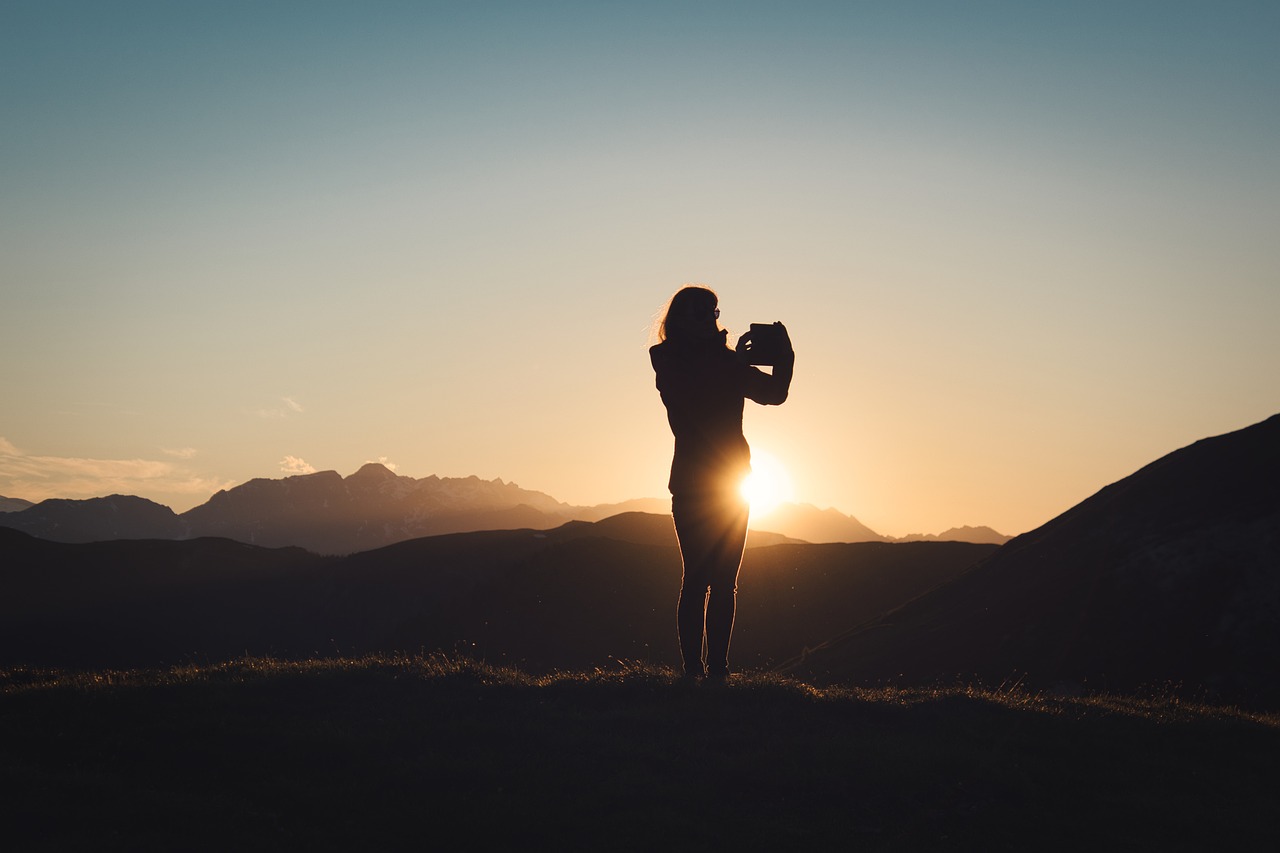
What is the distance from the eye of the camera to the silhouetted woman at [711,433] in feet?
33.1

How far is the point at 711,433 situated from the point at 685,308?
1391 mm

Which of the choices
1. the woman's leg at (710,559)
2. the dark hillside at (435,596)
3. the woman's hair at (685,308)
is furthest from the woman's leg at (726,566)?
the dark hillside at (435,596)

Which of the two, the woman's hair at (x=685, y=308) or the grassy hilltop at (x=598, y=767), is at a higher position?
the woman's hair at (x=685, y=308)

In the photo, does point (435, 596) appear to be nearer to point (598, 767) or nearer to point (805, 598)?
point (805, 598)

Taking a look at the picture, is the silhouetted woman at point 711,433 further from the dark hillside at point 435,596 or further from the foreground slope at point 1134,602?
the dark hillside at point 435,596

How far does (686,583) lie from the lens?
34.1 feet

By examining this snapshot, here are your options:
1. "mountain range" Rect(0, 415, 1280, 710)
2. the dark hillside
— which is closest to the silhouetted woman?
"mountain range" Rect(0, 415, 1280, 710)

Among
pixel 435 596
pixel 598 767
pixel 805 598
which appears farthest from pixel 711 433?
pixel 435 596

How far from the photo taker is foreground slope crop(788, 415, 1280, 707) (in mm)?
27484

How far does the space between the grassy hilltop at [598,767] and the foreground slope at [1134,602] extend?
64.5 feet

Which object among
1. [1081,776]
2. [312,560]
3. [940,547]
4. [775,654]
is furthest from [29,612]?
[1081,776]

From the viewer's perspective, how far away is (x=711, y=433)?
10.1 m

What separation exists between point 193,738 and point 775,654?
39.3m

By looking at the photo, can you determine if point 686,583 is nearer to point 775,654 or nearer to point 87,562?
point 775,654
